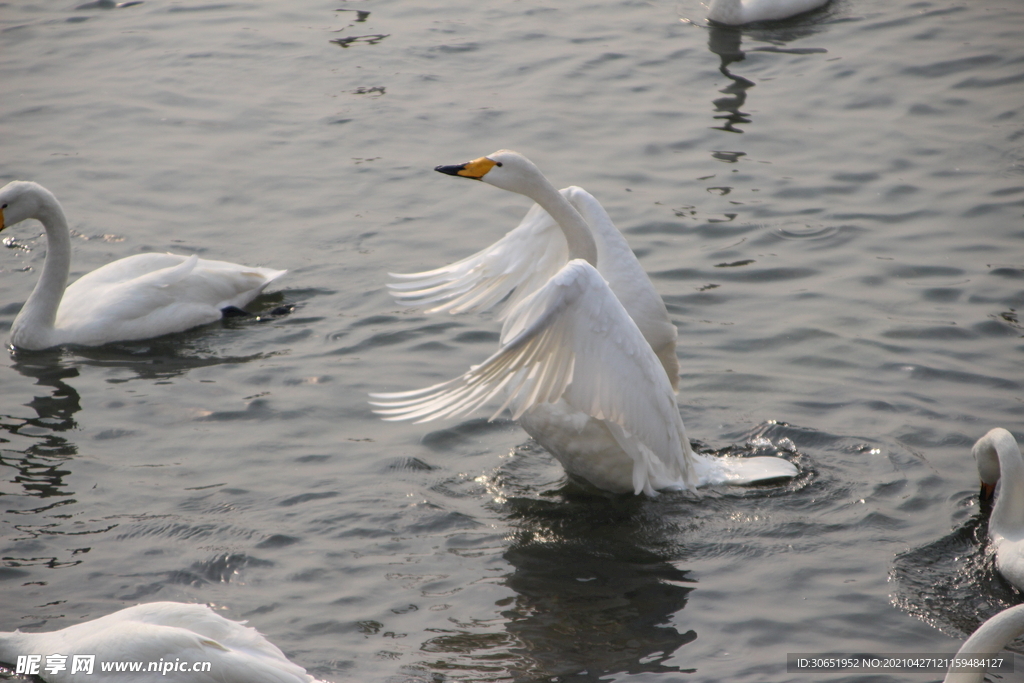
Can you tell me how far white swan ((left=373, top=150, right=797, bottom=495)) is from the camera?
5.09 m

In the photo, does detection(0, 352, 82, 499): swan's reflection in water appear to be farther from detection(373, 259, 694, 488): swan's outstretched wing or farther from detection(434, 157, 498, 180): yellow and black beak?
detection(434, 157, 498, 180): yellow and black beak

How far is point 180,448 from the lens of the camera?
6492 millimetres

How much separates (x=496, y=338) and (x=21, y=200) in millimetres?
3552

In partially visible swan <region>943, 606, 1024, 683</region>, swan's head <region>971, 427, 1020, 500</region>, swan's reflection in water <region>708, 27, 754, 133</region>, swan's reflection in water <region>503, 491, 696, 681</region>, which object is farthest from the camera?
swan's reflection in water <region>708, 27, 754, 133</region>

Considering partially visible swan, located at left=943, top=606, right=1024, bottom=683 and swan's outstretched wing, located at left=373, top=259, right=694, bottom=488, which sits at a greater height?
swan's outstretched wing, located at left=373, top=259, right=694, bottom=488

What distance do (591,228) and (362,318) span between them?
2.33 meters

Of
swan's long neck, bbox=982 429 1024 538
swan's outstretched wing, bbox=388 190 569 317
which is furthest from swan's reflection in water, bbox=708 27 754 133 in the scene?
swan's long neck, bbox=982 429 1024 538

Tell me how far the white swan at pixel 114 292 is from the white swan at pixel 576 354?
2003 millimetres

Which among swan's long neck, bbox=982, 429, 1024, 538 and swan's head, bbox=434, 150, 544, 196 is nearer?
swan's long neck, bbox=982, 429, 1024, 538

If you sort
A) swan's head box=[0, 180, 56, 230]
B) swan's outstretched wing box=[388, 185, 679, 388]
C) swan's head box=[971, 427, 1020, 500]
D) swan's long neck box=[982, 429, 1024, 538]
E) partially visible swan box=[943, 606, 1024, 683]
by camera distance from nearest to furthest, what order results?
partially visible swan box=[943, 606, 1024, 683] → swan's long neck box=[982, 429, 1024, 538] → swan's head box=[971, 427, 1020, 500] → swan's outstretched wing box=[388, 185, 679, 388] → swan's head box=[0, 180, 56, 230]

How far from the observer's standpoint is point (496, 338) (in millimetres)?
7773

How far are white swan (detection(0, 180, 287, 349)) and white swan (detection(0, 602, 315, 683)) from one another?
3382 mm

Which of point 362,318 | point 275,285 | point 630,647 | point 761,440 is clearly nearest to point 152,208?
point 275,285

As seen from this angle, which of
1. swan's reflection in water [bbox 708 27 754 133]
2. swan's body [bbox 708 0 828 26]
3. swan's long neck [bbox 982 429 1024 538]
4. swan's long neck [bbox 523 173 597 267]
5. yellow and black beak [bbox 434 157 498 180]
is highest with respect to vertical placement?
yellow and black beak [bbox 434 157 498 180]
